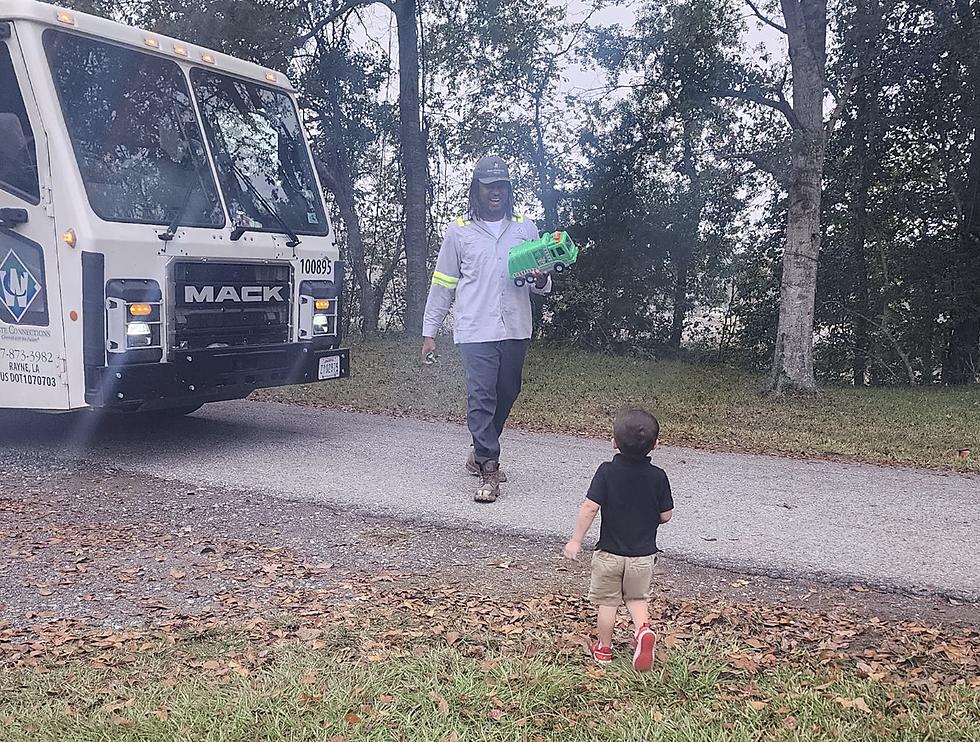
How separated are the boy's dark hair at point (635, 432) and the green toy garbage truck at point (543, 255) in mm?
2288

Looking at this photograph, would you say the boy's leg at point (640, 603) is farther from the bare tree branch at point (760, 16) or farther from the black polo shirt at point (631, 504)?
the bare tree branch at point (760, 16)

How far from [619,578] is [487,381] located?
8.40ft

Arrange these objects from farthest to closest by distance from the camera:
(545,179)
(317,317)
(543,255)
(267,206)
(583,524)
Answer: (545,179) → (317,317) → (267,206) → (543,255) → (583,524)

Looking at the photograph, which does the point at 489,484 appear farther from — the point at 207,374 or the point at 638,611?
the point at 638,611

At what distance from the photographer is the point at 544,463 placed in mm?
7145

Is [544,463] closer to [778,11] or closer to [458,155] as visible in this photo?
[778,11]

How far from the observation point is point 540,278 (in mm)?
5758

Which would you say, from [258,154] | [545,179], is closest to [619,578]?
[258,154]

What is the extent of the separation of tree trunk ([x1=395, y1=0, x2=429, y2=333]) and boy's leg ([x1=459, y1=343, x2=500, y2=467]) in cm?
1103

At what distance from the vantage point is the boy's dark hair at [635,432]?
135 inches

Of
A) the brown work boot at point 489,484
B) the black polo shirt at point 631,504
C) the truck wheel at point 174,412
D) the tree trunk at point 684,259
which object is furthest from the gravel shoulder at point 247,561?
the tree trunk at point 684,259

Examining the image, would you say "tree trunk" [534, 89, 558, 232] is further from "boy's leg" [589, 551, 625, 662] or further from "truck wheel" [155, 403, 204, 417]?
"boy's leg" [589, 551, 625, 662]

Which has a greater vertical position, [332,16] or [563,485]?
[332,16]

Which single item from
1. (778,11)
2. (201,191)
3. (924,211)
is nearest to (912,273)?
(924,211)
